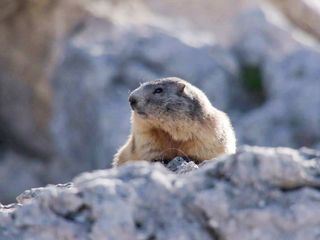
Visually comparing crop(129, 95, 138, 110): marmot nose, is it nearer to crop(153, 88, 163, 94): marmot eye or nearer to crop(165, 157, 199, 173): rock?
crop(153, 88, 163, 94): marmot eye

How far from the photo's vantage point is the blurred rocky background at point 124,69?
18797 millimetres

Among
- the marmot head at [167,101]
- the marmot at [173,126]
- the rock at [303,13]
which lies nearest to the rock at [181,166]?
the marmot at [173,126]

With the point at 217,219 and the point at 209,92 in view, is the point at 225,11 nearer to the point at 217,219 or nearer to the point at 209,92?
the point at 209,92

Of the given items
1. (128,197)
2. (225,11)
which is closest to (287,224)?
(128,197)

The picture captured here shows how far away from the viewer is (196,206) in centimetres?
466

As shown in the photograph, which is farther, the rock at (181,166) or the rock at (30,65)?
the rock at (30,65)

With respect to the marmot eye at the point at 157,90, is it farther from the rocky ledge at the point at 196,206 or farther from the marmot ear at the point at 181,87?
the rocky ledge at the point at 196,206

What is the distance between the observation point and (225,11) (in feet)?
71.6

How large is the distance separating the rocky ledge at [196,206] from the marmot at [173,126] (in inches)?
166

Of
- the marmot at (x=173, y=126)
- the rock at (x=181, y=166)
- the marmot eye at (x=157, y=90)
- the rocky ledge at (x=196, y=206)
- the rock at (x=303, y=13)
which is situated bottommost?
the rocky ledge at (x=196, y=206)

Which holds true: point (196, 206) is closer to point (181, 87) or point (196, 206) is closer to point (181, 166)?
point (181, 166)

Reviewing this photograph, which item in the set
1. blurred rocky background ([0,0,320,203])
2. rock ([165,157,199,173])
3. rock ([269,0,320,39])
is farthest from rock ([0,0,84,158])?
rock ([165,157,199,173])

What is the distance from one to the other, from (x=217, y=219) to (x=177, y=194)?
233mm

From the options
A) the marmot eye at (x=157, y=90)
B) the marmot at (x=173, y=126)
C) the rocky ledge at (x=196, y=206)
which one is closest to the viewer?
the rocky ledge at (x=196, y=206)
